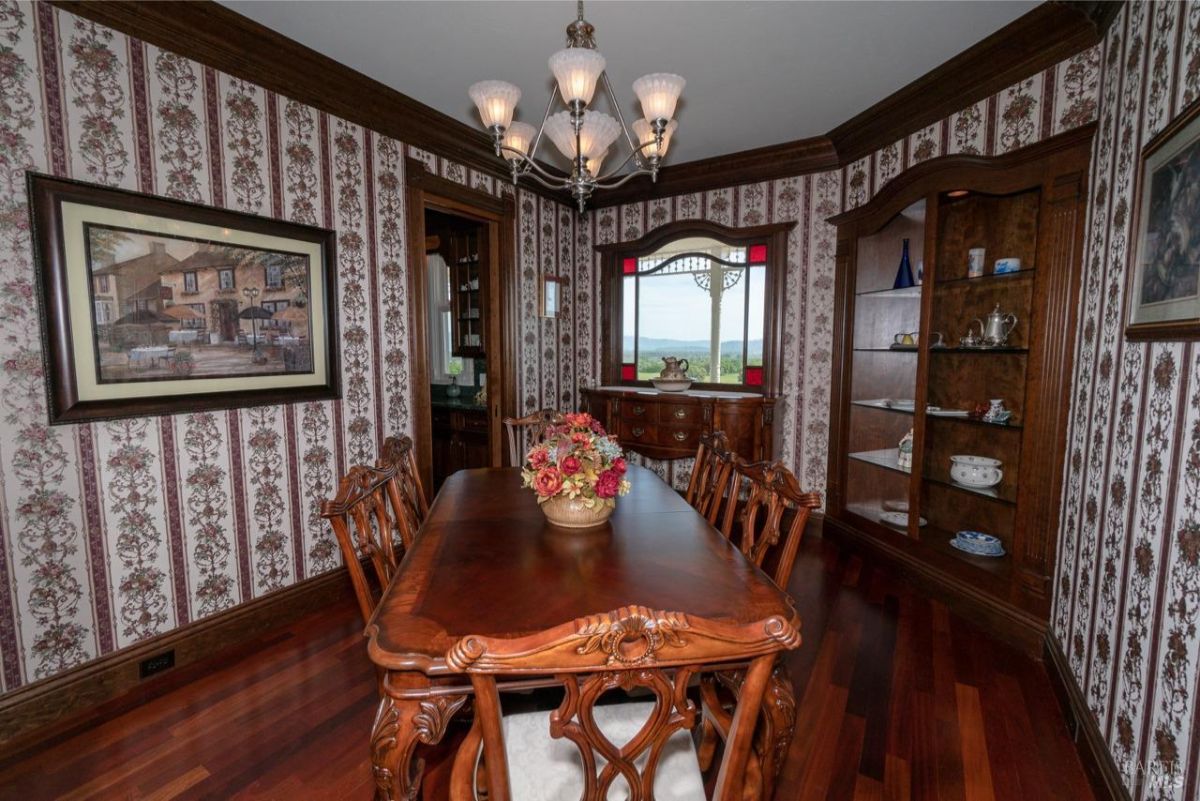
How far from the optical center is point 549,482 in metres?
1.67

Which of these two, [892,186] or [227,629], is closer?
[227,629]

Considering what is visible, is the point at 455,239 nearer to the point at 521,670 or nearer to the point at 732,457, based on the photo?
the point at 732,457

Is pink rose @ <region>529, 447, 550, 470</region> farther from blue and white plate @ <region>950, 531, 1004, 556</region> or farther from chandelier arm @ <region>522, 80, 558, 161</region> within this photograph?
blue and white plate @ <region>950, 531, 1004, 556</region>

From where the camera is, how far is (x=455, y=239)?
4.70 m

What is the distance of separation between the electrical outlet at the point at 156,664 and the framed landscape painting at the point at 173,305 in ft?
3.33

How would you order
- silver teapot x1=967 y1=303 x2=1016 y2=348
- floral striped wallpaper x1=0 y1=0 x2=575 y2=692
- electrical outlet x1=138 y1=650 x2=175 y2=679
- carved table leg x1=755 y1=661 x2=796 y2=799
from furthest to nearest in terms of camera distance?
silver teapot x1=967 y1=303 x2=1016 y2=348 < electrical outlet x1=138 y1=650 x2=175 y2=679 < floral striped wallpaper x1=0 y1=0 x2=575 y2=692 < carved table leg x1=755 y1=661 x2=796 y2=799

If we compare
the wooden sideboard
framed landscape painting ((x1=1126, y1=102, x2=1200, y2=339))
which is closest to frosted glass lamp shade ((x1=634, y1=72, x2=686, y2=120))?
framed landscape painting ((x1=1126, y1=102, x2=1200, y2=339))

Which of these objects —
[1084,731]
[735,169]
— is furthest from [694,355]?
[1084,731]

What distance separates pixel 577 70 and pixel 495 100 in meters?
0.37

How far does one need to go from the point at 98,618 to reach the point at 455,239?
3490 mm

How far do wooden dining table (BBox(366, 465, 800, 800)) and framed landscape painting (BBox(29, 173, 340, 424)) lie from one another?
1281 mm

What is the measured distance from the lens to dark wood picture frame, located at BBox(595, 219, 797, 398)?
3982mm

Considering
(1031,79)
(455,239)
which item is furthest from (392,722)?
(455,239)

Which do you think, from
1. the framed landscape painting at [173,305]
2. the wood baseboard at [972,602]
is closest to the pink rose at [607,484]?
the framed landscape painting at [173,305]
